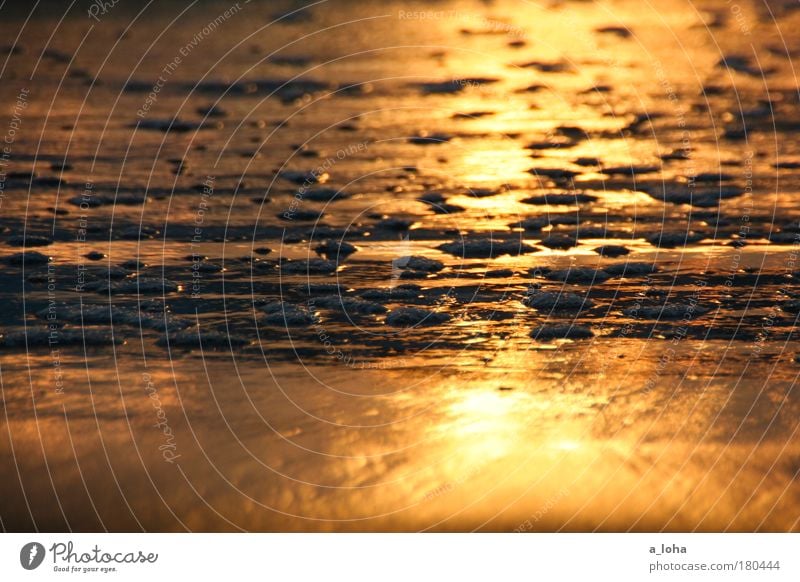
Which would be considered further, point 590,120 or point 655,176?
point 590,120

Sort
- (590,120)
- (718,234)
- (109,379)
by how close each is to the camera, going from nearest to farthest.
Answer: (109,379) → (718,234) → (590,120)

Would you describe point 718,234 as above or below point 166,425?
above

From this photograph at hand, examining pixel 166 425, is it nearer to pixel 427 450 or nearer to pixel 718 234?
pixel 427 450

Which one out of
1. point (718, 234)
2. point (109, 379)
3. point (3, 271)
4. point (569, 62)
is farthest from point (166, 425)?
point (569, 62)
